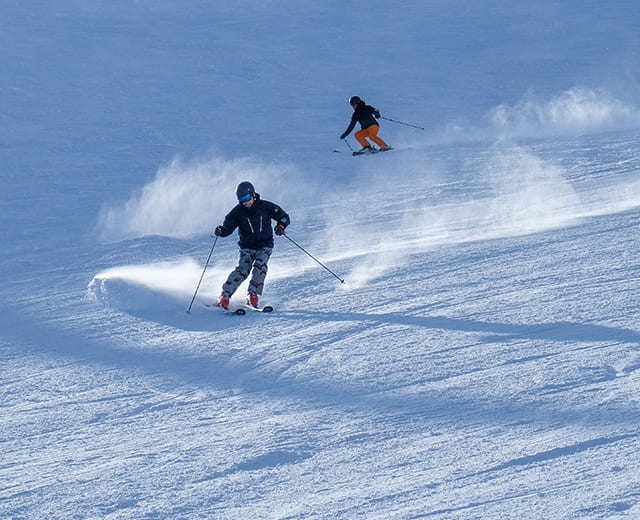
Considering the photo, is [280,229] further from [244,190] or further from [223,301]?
[223,301]

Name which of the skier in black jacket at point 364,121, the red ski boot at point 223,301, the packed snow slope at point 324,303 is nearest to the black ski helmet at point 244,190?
the red ski boot at point 223,301

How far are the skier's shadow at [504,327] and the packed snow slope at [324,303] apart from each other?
0.08 ft

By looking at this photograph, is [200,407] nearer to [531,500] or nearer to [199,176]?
[531,500]

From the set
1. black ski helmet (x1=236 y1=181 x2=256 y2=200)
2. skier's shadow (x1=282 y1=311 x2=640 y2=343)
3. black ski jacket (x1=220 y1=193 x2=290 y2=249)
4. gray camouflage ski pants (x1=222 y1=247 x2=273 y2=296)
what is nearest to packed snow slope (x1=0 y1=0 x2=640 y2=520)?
skier's shadow (x1=282 y1=311 x2=640 y2=343)

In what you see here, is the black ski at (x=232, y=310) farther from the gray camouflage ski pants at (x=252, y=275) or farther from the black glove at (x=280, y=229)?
the black glove at (x=280, y=229)

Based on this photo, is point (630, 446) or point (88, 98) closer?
point (630, 446)

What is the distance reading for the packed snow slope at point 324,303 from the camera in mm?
4305

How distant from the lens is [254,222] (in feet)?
23.8

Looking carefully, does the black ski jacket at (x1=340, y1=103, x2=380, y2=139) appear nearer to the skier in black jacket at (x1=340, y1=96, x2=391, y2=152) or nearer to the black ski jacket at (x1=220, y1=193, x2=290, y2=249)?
the skier in black jacket at (x1=340, y1=96, x2=391, y2=152)

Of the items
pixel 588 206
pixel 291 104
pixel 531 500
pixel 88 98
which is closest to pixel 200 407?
pixel 531 500

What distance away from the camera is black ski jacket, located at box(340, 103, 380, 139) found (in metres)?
13.8

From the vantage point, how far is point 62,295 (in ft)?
27.3

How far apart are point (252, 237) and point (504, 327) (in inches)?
99.4

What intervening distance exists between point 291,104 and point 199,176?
525 cm
